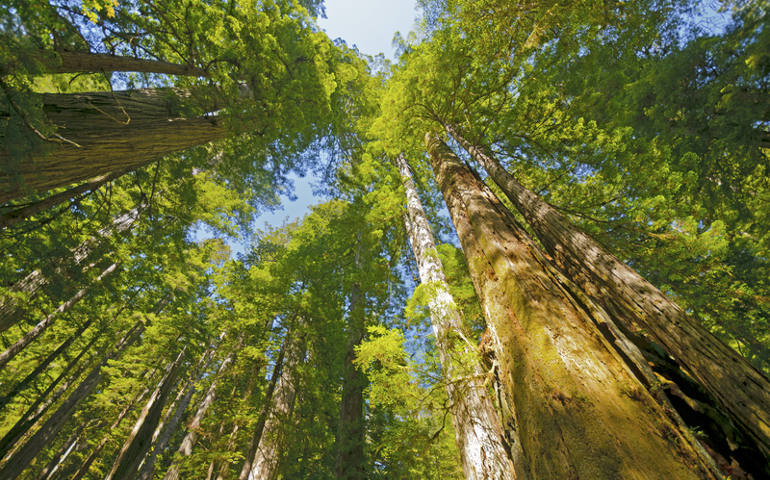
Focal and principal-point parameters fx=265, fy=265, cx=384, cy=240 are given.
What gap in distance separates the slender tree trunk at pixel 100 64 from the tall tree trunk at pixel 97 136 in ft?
1.08

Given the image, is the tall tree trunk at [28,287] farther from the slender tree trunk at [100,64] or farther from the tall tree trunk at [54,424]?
the tall tree trunk at [54,424]

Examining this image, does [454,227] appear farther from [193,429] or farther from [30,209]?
[193,429]

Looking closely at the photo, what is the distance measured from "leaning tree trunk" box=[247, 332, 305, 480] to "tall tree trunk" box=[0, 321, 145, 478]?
24.6 feet

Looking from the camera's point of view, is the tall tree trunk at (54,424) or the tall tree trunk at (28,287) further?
the tall tree trunk at (54,424)

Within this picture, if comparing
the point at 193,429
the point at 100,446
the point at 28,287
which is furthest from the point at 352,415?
the point at 100,446

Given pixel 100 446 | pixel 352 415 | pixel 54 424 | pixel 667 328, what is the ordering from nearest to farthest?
pixel 667 328 < pixel 352 415 < pixel 54 424 < pixel 100 446

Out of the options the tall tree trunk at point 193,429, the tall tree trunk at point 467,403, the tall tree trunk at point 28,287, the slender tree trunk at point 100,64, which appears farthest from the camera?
the tall tree trunk at point 193,429

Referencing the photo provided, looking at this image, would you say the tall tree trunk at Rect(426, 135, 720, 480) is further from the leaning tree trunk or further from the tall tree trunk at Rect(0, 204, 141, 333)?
→ the tall tree trunk at Rect(0, 204, 141, 333)

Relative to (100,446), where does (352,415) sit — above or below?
below

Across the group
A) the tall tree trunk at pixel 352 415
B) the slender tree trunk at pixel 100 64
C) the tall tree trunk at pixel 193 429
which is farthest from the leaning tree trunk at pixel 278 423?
the slender tree trunk at pixel 100 64

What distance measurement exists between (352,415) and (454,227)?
4685 millimetres

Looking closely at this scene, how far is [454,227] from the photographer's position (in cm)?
406

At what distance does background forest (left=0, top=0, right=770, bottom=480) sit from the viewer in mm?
1338

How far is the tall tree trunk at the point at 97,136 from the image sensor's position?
8.06ft
